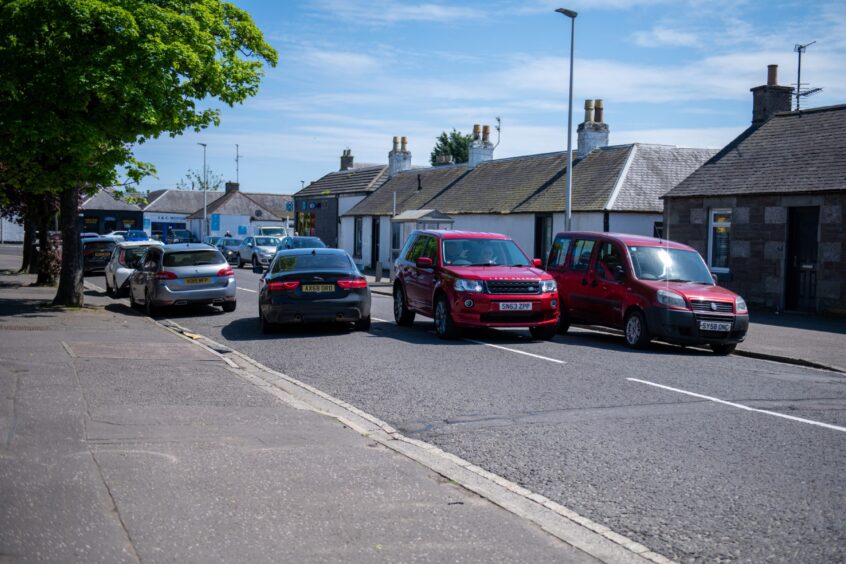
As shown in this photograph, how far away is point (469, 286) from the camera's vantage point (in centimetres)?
1392

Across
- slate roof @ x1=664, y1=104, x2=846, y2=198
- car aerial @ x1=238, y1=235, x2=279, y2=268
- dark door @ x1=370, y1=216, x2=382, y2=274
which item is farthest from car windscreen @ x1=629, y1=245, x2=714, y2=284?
dark door @ x1=370, y1=216, x2=382, y2=274

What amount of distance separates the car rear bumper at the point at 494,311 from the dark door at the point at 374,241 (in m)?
32.1

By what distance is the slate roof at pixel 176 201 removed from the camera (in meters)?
99.9

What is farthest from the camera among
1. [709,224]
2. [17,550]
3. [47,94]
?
[709,224]

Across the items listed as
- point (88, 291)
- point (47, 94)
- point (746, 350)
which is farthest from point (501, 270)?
point (88, 291)

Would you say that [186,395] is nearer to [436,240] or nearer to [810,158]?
[436,240]

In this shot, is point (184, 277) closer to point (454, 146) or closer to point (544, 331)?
point (544, 331)

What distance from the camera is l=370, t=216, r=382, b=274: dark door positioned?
4617cm

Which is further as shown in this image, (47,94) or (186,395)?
(47,94)

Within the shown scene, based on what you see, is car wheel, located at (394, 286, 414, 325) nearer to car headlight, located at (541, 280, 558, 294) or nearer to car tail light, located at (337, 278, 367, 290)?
car tail light, located at (337, 278, 367, 290)

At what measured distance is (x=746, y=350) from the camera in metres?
14.2

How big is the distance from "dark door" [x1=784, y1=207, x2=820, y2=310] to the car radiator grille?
36.1 ft

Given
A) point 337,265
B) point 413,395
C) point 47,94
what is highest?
point 47,94

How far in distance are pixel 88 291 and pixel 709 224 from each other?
1887 centimetres
